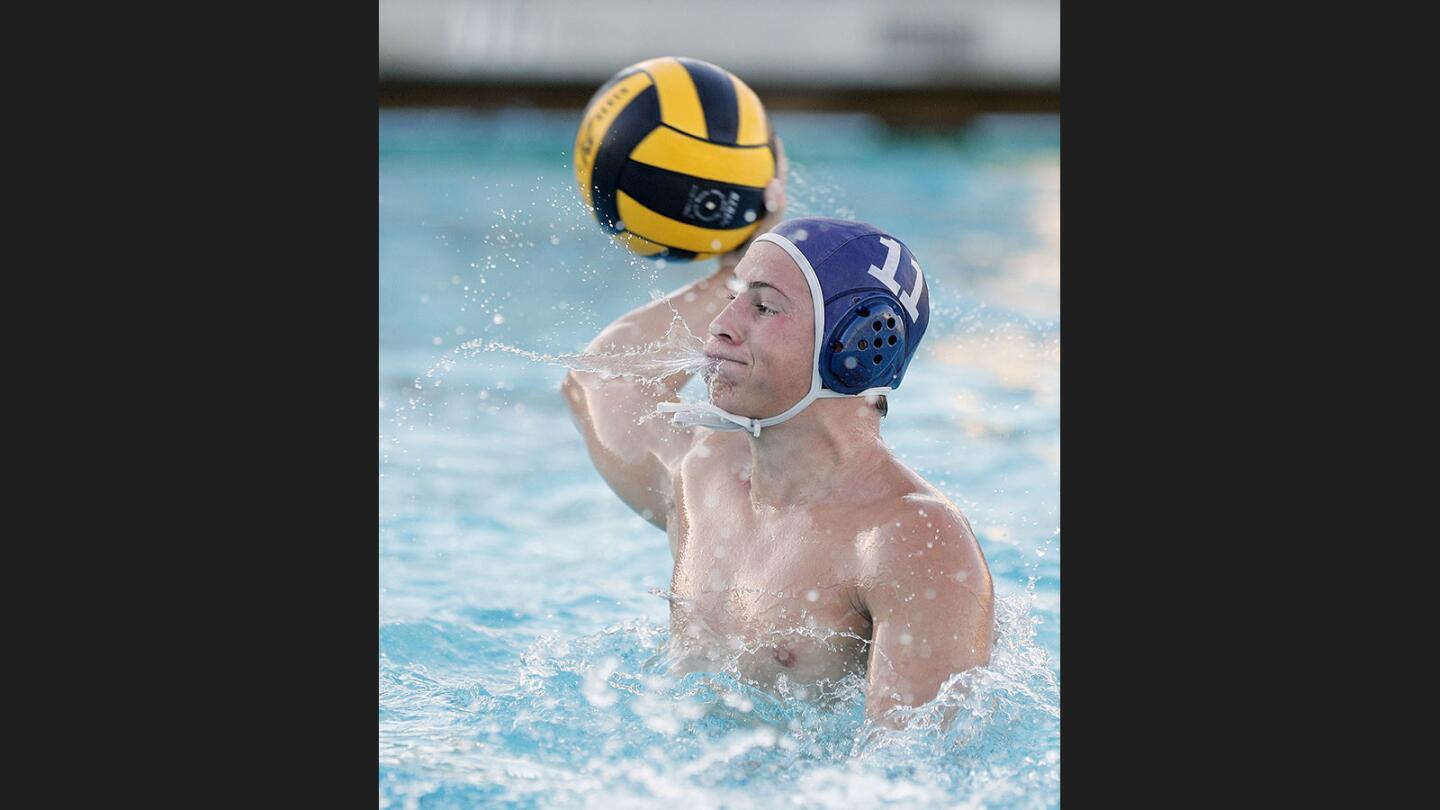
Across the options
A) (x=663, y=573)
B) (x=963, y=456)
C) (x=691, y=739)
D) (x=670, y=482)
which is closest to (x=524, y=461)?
(x=663, y=573)

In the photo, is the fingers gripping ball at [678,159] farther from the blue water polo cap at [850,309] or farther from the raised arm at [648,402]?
the blue water polo cap at [850,309]

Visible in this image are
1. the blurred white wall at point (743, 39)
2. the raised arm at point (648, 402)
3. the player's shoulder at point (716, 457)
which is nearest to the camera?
the player's shoulder at point (716, 457)

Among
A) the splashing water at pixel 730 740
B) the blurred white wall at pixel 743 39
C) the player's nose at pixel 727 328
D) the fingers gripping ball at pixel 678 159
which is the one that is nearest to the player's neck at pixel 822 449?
the player's nose at pixel 727 328

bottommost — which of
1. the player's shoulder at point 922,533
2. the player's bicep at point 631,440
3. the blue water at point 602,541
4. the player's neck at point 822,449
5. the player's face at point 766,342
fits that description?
the blue water at point 602,541

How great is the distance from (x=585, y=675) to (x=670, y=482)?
52cm

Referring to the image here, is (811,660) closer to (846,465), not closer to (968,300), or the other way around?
(846,465)

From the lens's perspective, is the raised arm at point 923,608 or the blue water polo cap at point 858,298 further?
the blue water polo cap at point 858,298

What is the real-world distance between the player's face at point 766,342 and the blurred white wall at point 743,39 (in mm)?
13069

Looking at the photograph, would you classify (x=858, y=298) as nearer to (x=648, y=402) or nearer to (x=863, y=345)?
(x=863, y=345)

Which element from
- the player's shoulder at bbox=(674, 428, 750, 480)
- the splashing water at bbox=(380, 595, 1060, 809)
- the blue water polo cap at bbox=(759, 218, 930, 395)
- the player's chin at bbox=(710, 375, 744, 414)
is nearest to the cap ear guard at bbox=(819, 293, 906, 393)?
the blue water polo cap at bbox=(759, 218, 930, 395)

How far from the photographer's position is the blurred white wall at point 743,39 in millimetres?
15766

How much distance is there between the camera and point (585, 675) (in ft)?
11.7

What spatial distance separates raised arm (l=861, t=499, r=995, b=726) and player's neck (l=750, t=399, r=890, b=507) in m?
A: 0.18

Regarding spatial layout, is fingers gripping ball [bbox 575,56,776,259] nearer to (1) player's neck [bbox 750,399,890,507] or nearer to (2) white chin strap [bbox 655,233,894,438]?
(2) white chin strap [bbox 655,233,894,438]
